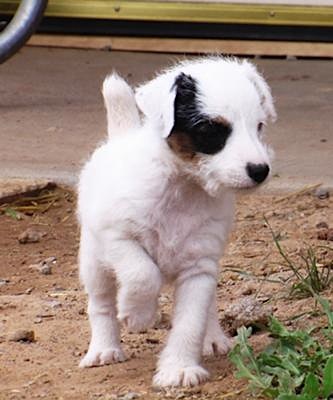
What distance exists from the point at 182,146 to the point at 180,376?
2.50ft

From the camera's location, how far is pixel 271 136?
880 centimetres

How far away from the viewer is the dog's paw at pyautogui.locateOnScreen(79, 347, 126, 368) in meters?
5.02

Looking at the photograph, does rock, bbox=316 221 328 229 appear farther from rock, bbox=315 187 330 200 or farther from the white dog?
the white dog

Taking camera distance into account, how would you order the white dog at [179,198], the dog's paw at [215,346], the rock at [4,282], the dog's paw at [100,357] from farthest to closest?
the rock at [4,282]
the dog's paw at [215,346]
the dog's paw at [100,357]
the white dog at [179,198]

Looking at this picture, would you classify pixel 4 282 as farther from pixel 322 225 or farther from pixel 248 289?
pixel 322 225

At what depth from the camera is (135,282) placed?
467 cm

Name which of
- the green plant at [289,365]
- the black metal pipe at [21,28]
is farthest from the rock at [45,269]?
the black metal pipe at [21,28]

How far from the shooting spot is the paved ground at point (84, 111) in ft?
26.6

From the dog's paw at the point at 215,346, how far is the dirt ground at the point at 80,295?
2.5 inches

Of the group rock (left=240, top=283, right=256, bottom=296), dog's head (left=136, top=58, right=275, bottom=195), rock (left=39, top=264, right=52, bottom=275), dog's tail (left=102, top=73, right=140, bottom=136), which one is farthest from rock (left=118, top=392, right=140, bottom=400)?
rock (left=39, top=264, right=52, bottom=275)

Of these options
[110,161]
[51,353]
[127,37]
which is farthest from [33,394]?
[127,37]

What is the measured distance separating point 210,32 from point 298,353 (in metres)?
6.72

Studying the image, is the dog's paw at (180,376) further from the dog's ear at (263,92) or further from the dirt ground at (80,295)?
the dog's ear at (263,92)

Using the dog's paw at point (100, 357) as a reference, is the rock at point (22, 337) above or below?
below
